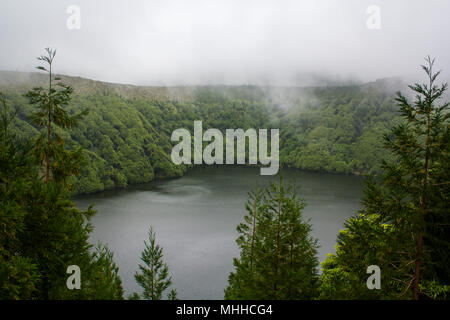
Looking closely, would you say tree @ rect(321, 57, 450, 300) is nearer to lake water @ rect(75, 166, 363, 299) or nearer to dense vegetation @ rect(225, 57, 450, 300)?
dense vegetation @ rect(225, 57, 450, 300)

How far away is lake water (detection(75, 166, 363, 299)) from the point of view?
30.4m

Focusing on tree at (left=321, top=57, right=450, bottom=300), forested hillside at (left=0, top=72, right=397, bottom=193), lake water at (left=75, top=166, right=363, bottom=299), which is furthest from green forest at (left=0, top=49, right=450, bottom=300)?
forested hillside at (left=0, top=72, right=397, bottom=193)

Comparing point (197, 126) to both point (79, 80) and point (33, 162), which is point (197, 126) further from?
point (33, 162)

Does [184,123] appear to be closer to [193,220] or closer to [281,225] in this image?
[193,220]

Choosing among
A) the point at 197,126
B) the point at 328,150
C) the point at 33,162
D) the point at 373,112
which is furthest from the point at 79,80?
the point at 33,162

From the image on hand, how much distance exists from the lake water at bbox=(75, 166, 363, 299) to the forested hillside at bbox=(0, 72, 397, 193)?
11041mm

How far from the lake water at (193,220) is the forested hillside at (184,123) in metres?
11.0

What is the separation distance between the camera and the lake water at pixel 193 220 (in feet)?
99.7

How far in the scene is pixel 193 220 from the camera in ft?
158

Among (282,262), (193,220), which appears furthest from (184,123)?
(282,262)

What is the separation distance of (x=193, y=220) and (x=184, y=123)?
101749mm

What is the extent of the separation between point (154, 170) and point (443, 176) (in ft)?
290
